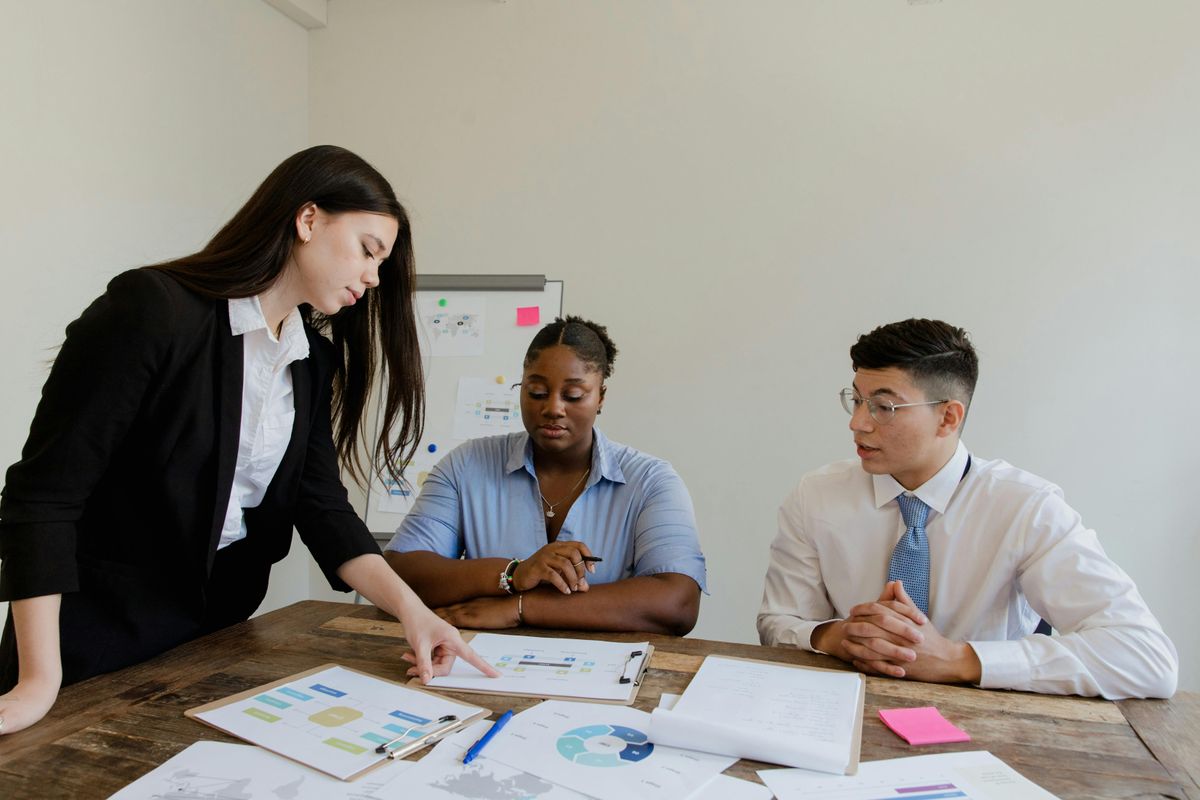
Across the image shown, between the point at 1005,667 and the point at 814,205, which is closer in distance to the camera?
the point at 1005,667

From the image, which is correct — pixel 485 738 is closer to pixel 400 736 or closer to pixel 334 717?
pixel 400 736

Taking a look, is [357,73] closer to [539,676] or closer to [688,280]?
[688,280]

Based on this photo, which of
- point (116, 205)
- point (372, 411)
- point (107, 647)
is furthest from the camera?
point (372, 411)

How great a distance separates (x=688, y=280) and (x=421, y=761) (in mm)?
2413

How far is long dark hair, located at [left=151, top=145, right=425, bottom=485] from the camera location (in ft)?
4.09

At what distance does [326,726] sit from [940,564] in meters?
1.18

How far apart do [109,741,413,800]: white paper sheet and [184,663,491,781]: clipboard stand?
0.6 inches

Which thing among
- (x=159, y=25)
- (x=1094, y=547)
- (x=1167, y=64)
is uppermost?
(x=159, y=25)

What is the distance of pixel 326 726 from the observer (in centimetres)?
105

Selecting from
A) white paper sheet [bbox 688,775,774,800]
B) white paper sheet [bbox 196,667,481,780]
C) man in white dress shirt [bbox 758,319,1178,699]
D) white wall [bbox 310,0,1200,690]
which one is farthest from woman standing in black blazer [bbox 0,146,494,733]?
white wall [bbox 310,0,1200,690]

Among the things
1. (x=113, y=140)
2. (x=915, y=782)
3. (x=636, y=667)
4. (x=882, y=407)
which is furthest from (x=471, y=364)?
(x=915, y=782)

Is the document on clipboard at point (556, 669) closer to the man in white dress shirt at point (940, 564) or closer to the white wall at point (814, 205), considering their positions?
the man in white dress shirt at point (940, 564)

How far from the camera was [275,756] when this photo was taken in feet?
3.19

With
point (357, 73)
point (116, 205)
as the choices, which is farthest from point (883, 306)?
point (116, 205)
